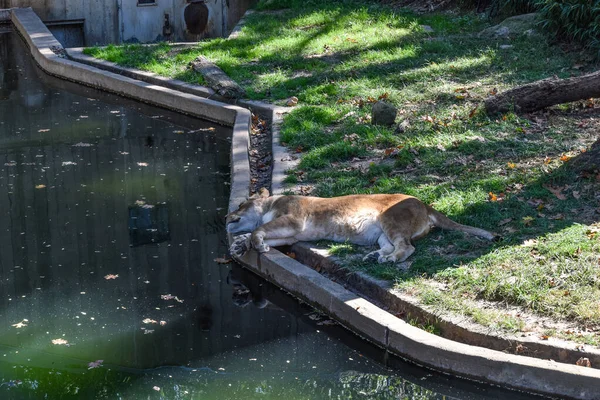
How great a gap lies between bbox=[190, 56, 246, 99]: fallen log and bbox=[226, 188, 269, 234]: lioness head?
5.23 meters

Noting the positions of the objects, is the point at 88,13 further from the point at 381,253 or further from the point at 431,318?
the point at 431,318

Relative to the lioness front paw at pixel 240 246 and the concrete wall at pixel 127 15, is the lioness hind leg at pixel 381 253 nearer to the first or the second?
the lioness front paw at pixel 240 246

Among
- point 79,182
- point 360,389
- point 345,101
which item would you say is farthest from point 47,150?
point 360,389

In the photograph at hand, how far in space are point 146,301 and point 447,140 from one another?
4.48 m

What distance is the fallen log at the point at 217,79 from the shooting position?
44.1 feet

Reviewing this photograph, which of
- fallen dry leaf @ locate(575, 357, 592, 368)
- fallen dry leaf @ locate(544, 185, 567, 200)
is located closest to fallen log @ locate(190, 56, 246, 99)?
fallen dry leaf @ locate(544, 185, 567, 200)

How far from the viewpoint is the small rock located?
11.2 metres

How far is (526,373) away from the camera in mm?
5984

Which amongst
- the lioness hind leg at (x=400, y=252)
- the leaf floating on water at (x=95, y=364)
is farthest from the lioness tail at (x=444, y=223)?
the leaf floating on water at (x=95, y=364)

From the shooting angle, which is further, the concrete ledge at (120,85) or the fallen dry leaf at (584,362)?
the concrete ledge at (120,85)

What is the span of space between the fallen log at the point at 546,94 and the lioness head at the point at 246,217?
419 cm

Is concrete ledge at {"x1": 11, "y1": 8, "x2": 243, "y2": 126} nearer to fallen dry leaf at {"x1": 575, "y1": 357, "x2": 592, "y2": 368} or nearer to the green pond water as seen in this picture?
the green pond water

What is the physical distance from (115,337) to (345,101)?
6.56 metres

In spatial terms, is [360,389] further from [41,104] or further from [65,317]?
[41,104]
